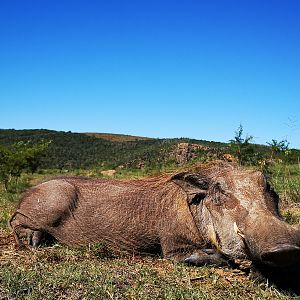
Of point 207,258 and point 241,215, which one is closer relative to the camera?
point 241,215

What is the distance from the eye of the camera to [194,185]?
4855mm

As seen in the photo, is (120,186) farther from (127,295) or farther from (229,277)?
(127,295)

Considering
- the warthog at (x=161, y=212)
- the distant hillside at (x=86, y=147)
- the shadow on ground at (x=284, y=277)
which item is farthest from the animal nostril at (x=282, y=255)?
the distant hillside at (x=86, y=147)

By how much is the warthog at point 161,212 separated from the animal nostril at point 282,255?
34 centimetres

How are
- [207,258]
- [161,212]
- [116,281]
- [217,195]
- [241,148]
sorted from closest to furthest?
[116,281], [207,258], [217,195], [161,212], [241,148]

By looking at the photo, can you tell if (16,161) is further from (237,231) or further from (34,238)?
(237,231)

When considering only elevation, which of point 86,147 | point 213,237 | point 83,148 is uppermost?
point 86,147

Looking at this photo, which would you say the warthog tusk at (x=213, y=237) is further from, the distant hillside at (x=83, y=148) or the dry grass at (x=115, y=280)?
the distant hillside at (x=83, y=148)

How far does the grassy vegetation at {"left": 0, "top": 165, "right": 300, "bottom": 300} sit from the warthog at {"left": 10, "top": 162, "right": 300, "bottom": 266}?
232mm

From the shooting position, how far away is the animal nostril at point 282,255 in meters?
3.21

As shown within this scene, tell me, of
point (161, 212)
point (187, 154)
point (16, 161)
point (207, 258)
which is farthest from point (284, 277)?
point (187, 154)

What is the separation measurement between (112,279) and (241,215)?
114 centimetres

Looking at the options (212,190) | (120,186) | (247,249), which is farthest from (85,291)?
(120,186)

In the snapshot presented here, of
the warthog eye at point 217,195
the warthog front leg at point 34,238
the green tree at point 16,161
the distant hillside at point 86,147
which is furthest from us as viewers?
the distant hillside at point 86,147
